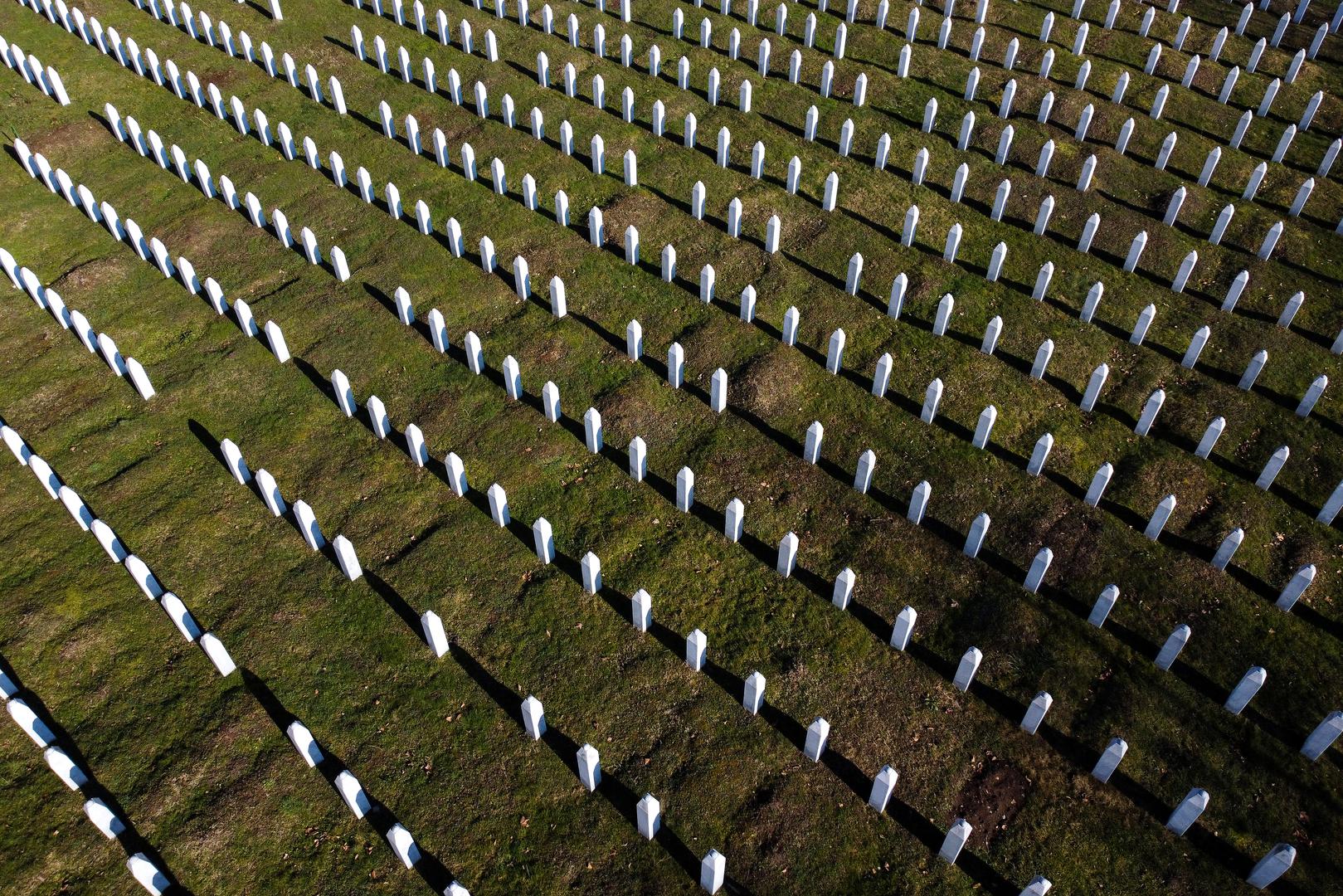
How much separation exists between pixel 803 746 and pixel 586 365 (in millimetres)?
5716

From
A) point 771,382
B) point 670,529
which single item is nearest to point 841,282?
point 771,382

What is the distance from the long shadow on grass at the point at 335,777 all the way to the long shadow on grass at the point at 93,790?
4.44 ft

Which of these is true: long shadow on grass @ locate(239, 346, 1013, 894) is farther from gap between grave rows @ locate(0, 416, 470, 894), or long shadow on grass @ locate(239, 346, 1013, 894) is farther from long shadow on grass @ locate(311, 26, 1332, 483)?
long shadow on grass @ locate(311, 26, 1332, 483)

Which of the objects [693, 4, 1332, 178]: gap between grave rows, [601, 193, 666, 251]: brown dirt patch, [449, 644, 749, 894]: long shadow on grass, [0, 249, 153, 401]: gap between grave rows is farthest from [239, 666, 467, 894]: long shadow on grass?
[693, 4, 1332, 178]: gap between grave rows

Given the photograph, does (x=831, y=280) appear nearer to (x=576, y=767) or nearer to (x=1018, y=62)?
(x=1018, y=62)

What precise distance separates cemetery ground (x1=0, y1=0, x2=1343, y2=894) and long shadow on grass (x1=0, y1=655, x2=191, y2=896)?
2.4 inches

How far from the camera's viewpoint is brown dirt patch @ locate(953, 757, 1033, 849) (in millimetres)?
8078

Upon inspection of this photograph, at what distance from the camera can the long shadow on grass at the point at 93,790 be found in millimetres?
7871

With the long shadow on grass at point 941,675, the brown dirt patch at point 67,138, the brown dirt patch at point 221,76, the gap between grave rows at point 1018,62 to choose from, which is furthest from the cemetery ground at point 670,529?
the brown dirt patch at point 221,76

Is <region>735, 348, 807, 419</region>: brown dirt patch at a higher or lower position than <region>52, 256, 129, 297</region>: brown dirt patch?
higher

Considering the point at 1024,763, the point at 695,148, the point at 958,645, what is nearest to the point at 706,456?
the point at 958,645

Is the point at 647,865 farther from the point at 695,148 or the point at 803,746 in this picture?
the point at 695,148

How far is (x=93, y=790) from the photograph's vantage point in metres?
8.32

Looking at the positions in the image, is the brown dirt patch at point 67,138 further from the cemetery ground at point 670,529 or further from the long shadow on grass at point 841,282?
the long shadow on grass at point 841,282
